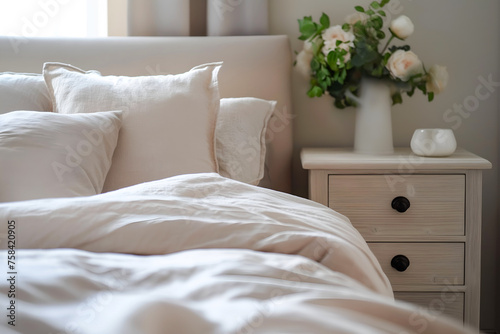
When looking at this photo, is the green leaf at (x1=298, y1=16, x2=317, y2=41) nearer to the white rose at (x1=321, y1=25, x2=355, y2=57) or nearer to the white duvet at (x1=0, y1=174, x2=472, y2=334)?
the white rose at (x1=321, y1=25, x2=355, y2=57)

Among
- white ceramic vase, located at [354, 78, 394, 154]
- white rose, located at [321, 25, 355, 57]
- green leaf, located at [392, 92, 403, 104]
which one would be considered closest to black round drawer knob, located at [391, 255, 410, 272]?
white ceramic vase, located at [354, 78, 394, 154]

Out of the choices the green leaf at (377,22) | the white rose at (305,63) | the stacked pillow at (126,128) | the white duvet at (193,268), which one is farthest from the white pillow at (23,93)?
the green leaf at (377,22)

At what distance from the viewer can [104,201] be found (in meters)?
1.21

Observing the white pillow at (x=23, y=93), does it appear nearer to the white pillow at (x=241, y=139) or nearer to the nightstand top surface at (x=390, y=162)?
the white pillow at (x=241, y=139)

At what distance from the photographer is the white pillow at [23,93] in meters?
1.93

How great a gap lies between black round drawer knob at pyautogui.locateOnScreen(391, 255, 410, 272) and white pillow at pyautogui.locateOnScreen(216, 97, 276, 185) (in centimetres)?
52

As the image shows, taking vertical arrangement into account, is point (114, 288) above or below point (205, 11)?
below

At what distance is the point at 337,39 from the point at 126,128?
838mm

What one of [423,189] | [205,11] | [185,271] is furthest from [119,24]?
[185,271]

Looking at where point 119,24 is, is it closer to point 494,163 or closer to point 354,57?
point 354,57

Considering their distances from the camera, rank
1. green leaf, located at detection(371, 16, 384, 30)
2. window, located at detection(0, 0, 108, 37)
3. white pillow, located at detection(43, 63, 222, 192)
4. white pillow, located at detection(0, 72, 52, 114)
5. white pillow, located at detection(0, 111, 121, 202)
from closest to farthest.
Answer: white pillow, located at detection(0, 111, 121, 202) → white pillow, located at detection(43, 63, 222, 192) → white pillow, located at detection(0, 72, 52, 114) → green leaf, located at detection(371, 16, 384, 30) → window, located at detection(0, 0, 108, 37)

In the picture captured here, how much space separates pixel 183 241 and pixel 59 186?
22.8 inches

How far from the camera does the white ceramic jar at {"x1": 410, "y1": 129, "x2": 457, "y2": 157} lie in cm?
211

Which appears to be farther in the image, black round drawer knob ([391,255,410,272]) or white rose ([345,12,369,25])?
white rose ([345,12,369,25])
